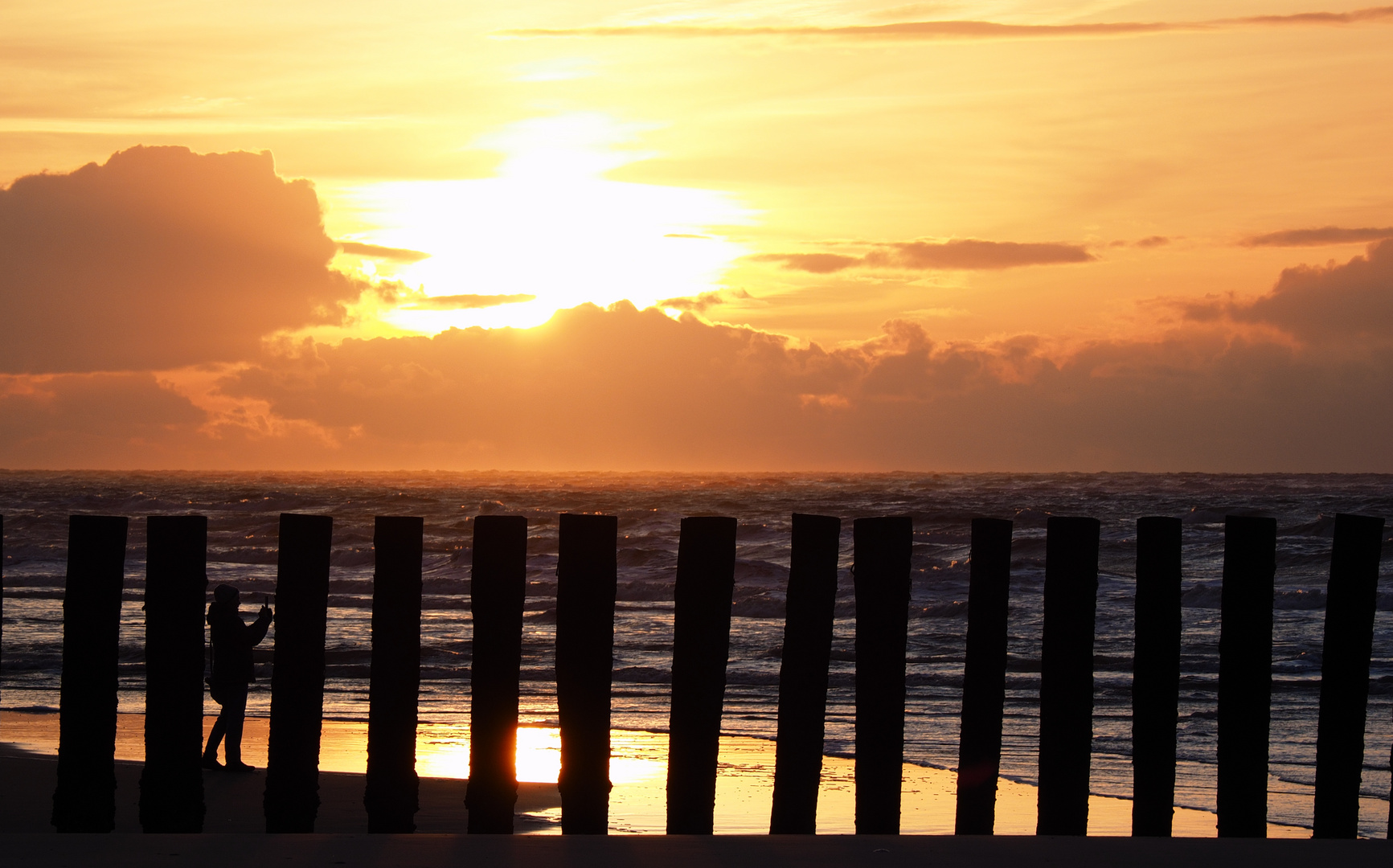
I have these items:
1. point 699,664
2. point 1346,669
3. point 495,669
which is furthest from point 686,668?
point 1346,669

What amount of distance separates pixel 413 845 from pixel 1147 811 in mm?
2547

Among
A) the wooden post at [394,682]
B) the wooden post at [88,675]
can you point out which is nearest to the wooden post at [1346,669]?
the wooden post at [394,682]

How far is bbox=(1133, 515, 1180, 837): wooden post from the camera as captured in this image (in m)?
4.41

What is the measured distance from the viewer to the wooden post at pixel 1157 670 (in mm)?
4406

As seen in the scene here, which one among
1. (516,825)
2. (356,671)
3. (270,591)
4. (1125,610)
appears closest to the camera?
(516,825)

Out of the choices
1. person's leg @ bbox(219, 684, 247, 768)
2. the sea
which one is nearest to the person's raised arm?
person's leg @ bbox(219, 684, 247, 768)

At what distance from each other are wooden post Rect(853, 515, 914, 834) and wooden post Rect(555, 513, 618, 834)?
2.88ft

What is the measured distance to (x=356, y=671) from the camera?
1327 centimetres

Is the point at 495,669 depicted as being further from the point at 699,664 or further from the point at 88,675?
the point at 88,675

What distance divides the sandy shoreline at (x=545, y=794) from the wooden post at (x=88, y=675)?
2381 mm

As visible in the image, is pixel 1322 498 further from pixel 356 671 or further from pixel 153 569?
pixel 153 569

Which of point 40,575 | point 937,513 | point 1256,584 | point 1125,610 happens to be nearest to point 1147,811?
point 1256,584

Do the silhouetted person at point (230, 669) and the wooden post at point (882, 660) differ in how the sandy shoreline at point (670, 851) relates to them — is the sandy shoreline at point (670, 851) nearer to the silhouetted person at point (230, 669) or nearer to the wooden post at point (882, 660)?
the wooden post at point (882, 660)

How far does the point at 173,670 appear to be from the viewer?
4191 mm
